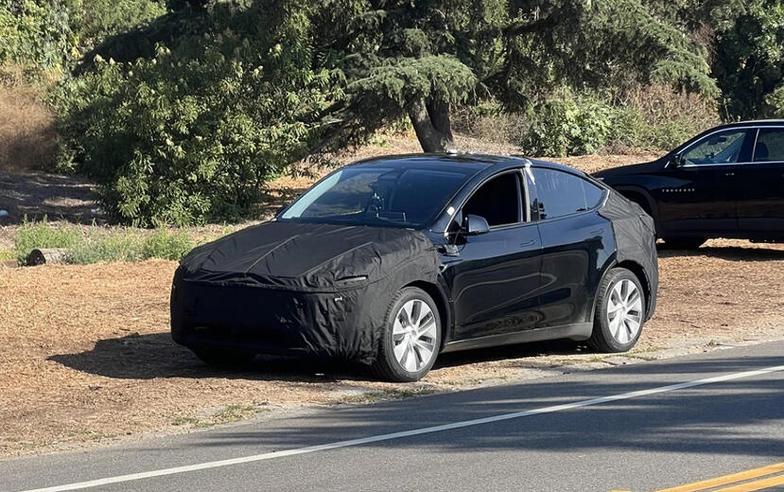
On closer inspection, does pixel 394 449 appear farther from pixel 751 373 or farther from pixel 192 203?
pixel 192 203

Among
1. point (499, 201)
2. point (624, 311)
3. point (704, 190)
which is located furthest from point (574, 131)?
point (499, 201)

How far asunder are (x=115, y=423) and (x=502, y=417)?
2540mm

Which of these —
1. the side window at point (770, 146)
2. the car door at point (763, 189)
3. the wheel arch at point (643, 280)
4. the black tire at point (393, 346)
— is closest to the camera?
the black tire at point (393, 346)

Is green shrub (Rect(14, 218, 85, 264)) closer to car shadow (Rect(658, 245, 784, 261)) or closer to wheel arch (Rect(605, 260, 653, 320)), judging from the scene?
car shadow (Rect(658, 245, 784, 261))

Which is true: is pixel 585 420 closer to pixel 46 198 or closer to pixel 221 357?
pixel 221 357

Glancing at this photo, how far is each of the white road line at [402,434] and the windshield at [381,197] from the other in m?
2.15

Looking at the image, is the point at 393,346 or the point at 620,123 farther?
the point at 620,123

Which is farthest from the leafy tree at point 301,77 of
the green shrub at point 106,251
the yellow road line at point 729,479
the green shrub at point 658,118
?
the yellow road line at point 729,479

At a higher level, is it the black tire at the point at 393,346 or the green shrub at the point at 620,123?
the green shrub at the point at 620,123

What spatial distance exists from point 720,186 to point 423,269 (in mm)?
8818

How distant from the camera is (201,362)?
1174cm

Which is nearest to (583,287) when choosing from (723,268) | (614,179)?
(723,268)

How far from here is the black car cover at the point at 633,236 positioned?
12328mm

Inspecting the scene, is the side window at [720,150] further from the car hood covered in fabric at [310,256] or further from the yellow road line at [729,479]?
the yellow road line at [729,479]
